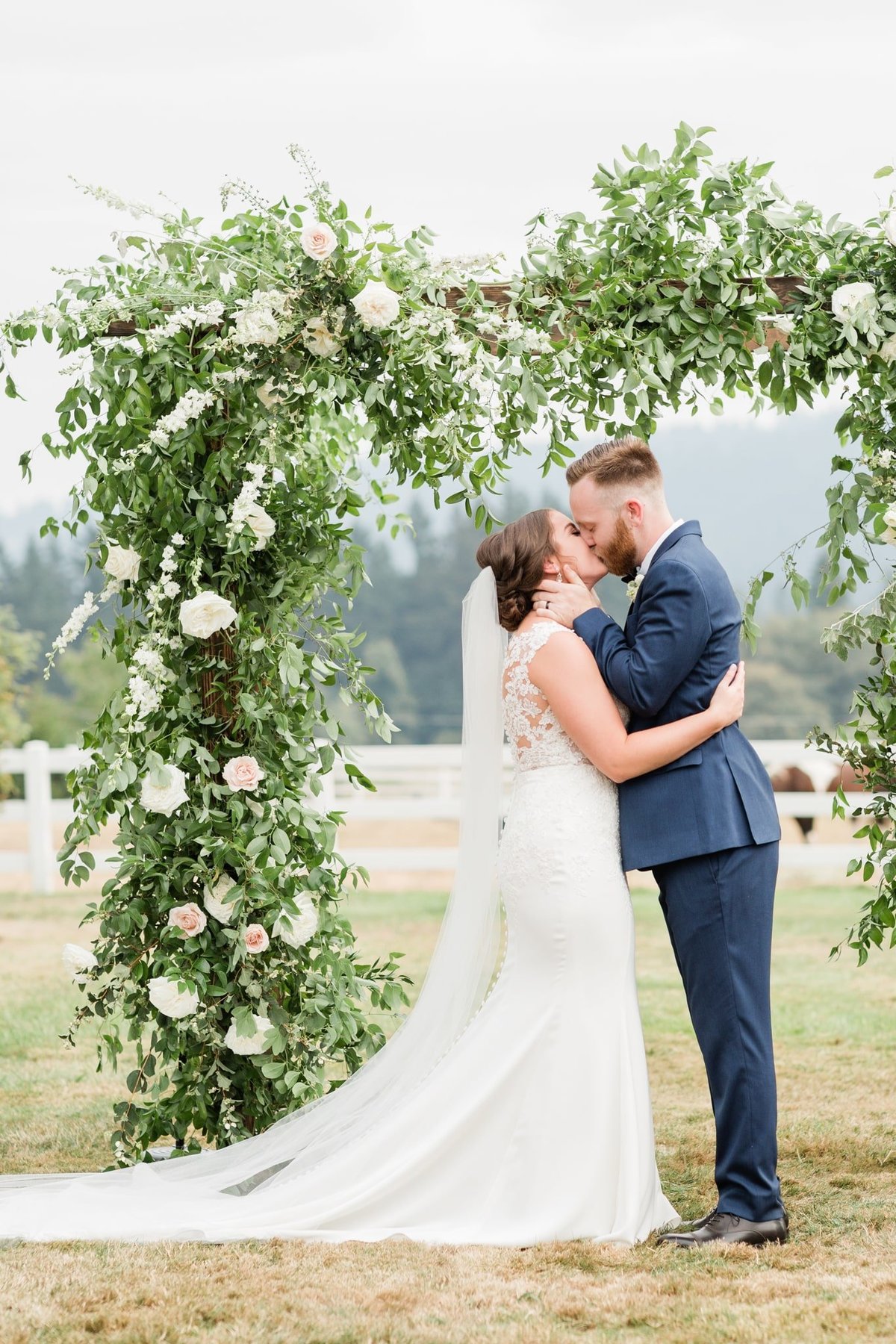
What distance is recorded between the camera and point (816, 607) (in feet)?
156

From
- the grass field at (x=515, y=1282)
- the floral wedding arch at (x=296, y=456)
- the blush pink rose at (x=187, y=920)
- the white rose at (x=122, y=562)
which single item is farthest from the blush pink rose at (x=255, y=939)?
the white rose at (x=122, y=562)

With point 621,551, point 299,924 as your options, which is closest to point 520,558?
point 621,551

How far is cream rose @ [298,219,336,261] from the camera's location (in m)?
3.66

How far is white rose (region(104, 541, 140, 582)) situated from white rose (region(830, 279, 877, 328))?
2085 millimetres

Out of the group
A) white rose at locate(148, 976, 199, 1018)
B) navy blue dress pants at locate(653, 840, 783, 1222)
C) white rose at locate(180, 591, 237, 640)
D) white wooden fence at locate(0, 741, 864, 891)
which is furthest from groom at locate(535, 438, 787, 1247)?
white wooden fence at locate(0, 741, 864, 891)

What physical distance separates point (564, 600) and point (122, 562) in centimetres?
131

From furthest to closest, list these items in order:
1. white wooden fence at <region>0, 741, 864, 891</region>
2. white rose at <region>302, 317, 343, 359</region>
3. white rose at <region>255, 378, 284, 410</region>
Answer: white wooden fence at <region>0, 741, 864, 891</region>
white rose at <region>255, 378, 284, 410</region>
white rose at <region>302, 317, 343, 359</region>

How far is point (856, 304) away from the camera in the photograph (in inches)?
141

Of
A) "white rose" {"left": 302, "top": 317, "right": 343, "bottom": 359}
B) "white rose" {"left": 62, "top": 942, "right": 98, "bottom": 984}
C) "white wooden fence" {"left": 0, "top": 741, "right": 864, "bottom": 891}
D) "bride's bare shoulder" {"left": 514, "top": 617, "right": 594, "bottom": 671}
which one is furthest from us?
"white wooden fence" {"left": 0, "top": 741, "right": 864, "bottom": 891}

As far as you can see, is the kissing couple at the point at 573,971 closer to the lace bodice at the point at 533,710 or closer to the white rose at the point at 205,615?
the lace bodice at the point at 533,710

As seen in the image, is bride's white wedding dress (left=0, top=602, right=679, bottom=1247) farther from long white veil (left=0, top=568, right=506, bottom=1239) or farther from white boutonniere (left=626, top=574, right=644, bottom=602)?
white boutonniere (left=626, top=574, right=644, bottom=602)

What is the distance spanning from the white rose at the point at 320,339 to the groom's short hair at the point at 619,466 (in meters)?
0.76

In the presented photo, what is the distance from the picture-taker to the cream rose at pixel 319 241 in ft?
12.0

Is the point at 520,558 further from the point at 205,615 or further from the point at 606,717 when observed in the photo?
the point at 205,615
